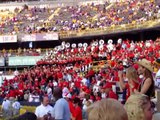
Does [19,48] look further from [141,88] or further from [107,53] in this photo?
[141,88]

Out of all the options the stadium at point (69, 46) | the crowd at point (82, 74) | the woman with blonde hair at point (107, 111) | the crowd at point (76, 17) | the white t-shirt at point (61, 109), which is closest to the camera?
the woman with blonde hair at point (107, 111)

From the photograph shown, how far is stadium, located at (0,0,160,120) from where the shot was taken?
63.8 ft

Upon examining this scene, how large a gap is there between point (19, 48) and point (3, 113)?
31.2m

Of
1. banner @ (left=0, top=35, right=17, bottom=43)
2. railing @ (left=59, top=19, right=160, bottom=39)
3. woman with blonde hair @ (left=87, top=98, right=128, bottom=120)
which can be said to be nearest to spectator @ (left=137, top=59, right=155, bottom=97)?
woman with blonde hair @ (left=87, top=98, right=128, bottom=120)

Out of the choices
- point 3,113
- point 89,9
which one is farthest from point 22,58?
point 3,113

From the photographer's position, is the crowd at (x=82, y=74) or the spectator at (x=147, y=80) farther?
the crowd at (x=82, y=74)

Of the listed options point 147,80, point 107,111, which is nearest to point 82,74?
point 147,80

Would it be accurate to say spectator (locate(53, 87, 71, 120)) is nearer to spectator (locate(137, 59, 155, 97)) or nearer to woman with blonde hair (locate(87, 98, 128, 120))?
spectator (locate(137, 59, 155, 97))

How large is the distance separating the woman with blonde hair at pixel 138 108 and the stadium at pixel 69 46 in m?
5.13

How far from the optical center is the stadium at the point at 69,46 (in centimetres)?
1945

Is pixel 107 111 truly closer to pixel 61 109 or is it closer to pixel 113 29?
pixel 61 109

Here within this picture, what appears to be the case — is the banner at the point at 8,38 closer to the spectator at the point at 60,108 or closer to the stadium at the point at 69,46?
the stadium at the point at 69,46

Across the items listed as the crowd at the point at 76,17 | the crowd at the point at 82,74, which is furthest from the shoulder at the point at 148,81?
the crowd at the point at 76,17

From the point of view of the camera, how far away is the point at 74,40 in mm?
42938
